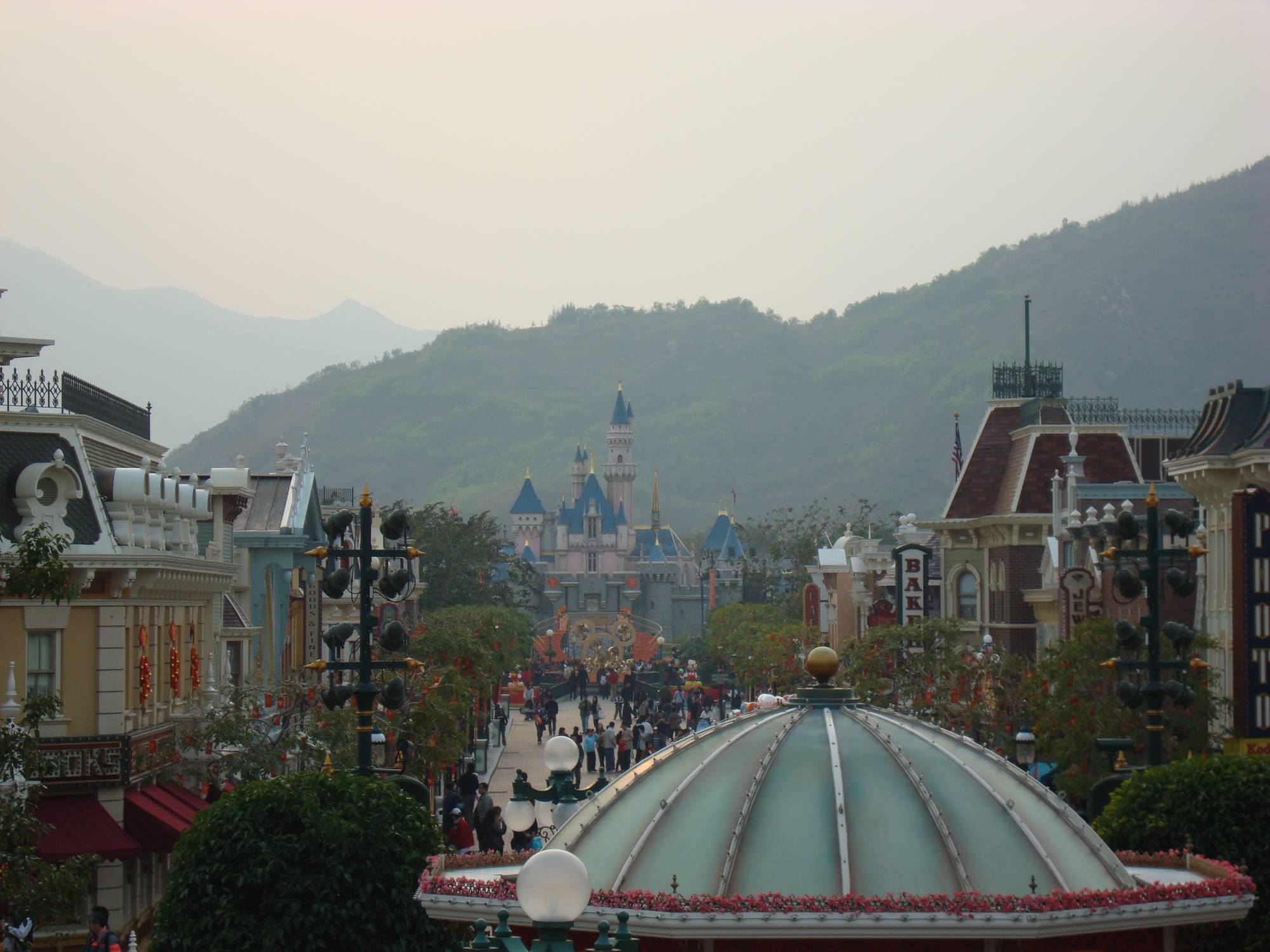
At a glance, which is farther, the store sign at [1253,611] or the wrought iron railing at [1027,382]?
the wrought iron railing at [1027,382]

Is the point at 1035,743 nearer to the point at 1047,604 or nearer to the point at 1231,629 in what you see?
the point at 1231,629

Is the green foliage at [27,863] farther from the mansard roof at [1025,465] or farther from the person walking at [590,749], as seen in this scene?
the mansard roof at [1025,465]

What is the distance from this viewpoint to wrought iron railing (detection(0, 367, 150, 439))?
2480cm

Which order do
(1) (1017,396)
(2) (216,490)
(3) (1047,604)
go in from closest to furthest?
1. (2) (216,490)
2. (3) (1047,604)
3. (1) (1017,396)

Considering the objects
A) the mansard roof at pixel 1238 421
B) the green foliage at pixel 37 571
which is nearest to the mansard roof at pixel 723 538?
the mansard roof at pixel 1238 421

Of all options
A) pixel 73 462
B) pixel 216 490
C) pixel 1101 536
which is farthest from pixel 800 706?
pixel 216 490

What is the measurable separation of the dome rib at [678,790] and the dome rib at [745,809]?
Answer: 0.32 metres

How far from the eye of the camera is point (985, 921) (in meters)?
10.9

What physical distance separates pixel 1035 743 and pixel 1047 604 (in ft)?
43.2

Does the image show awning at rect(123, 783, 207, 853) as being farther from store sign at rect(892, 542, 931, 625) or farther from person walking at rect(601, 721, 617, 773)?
store sign at rect(892, 542, 931, 625)

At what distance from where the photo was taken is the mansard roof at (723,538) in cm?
17200

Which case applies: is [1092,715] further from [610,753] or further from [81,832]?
[610,753]

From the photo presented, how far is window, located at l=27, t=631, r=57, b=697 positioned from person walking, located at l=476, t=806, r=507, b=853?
23.2 feet

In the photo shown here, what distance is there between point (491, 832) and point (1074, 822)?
57.3 feet
